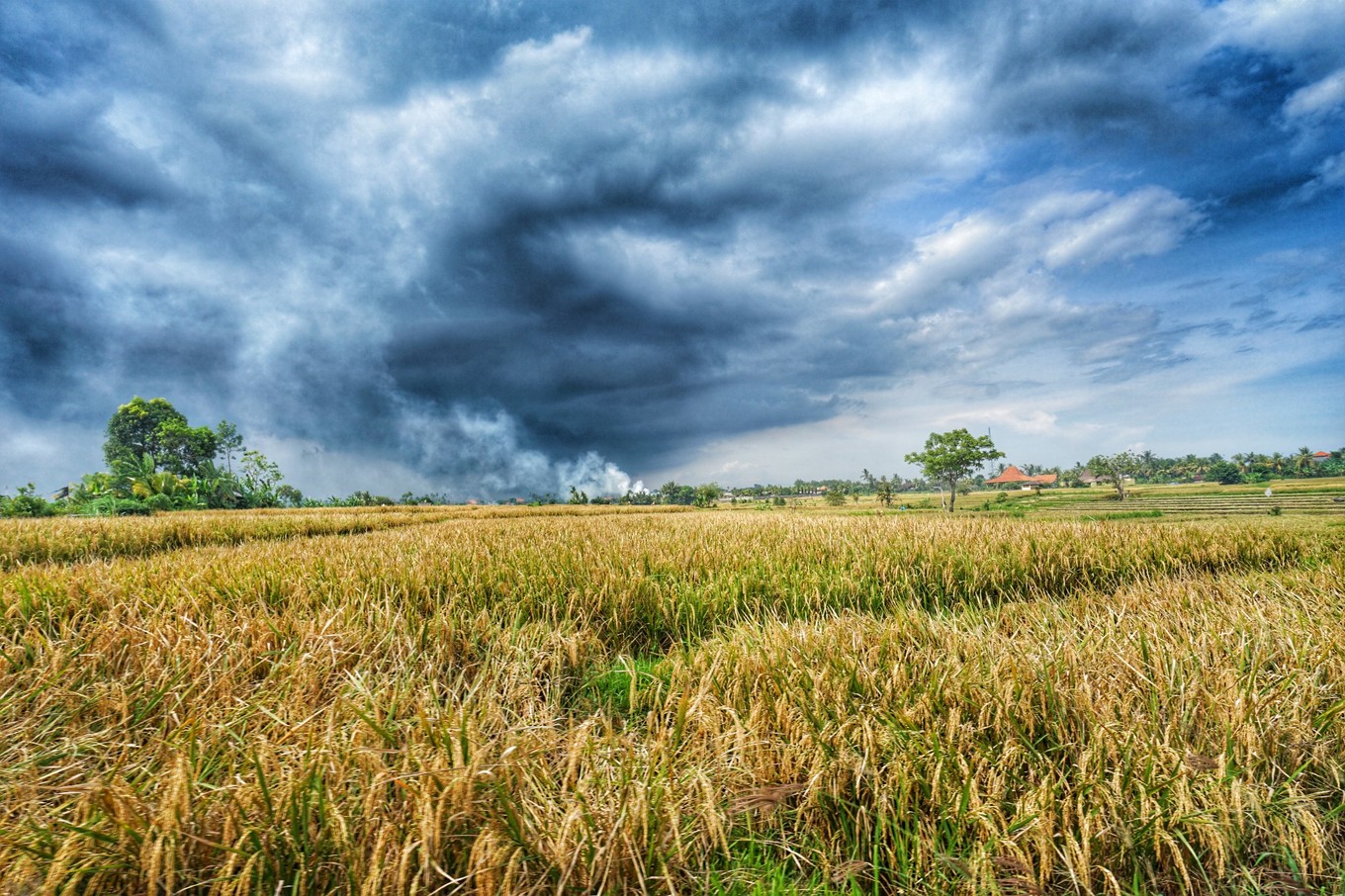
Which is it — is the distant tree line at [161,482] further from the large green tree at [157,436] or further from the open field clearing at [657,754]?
the open field clearing at [657,754]

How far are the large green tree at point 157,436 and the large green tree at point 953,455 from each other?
9473 centimetres

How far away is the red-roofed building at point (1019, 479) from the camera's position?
13000 centimetres

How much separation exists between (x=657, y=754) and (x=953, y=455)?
71722mm

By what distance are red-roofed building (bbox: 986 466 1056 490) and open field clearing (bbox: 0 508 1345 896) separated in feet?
504

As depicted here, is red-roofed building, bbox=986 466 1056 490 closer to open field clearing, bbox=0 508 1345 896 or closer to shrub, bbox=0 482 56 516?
open field clearing, bbox=0 508 1345 896

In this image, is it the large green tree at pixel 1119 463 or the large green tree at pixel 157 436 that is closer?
the large green tree at pixel 157 436

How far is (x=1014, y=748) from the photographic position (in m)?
1.69

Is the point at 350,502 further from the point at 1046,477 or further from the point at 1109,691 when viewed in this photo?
the point at 1046,477

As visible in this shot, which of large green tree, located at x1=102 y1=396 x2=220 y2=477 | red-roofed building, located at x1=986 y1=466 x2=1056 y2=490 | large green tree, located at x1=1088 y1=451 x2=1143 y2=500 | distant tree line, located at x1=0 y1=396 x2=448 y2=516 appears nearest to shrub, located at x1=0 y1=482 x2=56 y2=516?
distant tree line, located at x1=0 y1=396 x2=448 y2=516

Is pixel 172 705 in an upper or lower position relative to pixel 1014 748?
upper

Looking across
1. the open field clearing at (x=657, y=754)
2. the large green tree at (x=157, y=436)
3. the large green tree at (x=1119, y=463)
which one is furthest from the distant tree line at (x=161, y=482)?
the large green tree at (x=1119, y=463)

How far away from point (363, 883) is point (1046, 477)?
171711mm

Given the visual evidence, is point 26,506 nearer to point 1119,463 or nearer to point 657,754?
point 657,754

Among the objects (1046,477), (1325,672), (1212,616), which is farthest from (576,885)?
(1046,477)
